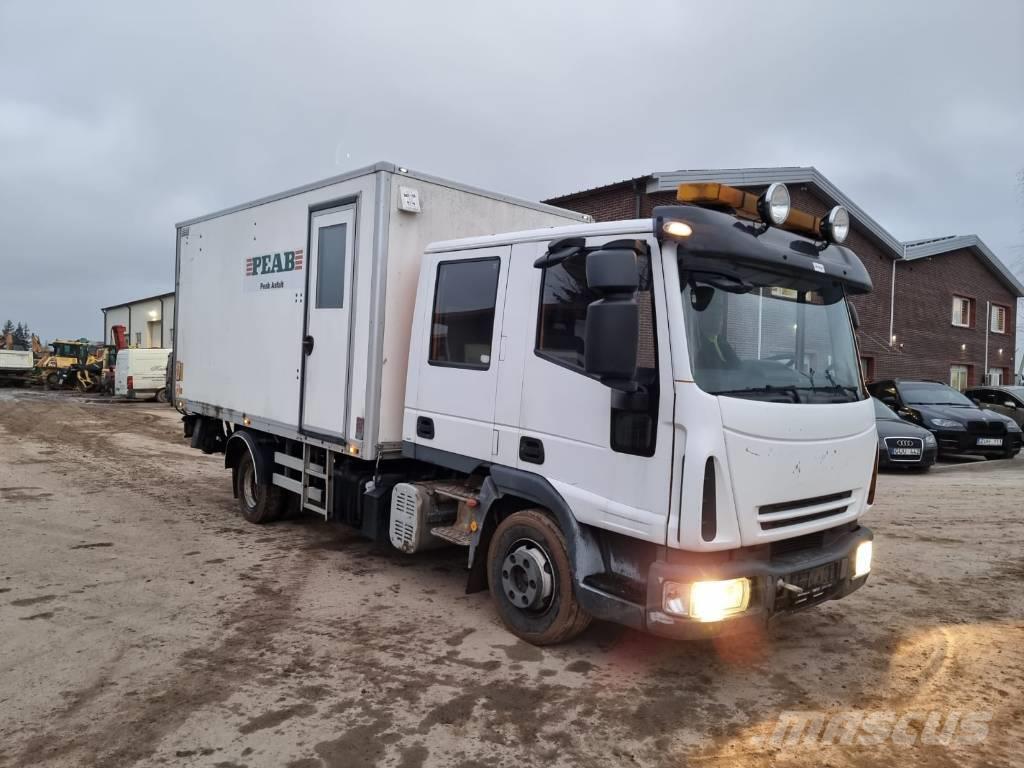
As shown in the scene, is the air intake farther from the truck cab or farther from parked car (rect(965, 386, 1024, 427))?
parked car (rect(965, 386, 1024, 427))

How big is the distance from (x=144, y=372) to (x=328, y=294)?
25.0 metres

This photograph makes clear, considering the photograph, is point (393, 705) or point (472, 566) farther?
point (472, 566)

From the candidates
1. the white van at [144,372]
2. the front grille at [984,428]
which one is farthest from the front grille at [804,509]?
the white van at [144,372]

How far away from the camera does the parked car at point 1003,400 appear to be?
55.9 feet

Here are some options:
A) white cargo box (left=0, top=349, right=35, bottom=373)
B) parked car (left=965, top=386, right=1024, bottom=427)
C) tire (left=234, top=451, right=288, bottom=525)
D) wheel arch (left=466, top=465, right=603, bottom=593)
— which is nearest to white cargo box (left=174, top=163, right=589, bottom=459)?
tire (left=234, top=451, right=288, bottom=525)

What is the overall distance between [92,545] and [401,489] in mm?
3344

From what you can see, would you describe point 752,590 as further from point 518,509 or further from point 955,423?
point 955,423

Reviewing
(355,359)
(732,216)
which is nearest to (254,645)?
(355,359)

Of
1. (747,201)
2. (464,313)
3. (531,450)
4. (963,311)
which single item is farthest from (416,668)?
(963,311)

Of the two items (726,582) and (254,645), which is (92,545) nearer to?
(254,645)

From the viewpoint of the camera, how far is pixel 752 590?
144 inches

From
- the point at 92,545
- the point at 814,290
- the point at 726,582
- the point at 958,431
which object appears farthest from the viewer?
the point at 958,431

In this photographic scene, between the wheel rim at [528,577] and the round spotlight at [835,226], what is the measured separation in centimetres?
250

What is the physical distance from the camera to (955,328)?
85.6 ft
